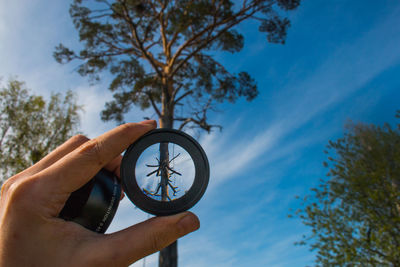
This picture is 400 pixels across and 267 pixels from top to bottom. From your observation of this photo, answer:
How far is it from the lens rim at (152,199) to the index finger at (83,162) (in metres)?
0.25

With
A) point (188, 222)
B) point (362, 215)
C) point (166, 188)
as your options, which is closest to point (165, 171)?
point (166, 188)

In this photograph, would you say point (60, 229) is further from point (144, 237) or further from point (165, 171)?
point (165, 171)

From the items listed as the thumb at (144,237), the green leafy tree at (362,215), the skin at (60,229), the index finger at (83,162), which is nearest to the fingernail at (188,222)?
the thumb at (144,237)

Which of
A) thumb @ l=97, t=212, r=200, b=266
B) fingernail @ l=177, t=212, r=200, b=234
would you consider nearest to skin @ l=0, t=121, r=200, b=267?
thumb @ l=97, t=212, r=200, b=266

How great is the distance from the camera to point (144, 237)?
4.10 feet

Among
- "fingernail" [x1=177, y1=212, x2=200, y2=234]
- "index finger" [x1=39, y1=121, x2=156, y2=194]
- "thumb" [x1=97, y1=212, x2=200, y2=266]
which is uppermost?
"index finger" [x1=39, y1=121, x2=156, y2=194]

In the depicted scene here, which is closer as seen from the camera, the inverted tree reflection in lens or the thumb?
the thumb

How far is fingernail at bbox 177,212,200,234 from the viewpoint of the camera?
1340 mm

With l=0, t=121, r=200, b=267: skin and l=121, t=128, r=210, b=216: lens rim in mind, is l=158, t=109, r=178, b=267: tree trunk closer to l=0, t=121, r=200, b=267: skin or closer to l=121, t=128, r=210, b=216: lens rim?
l=121, t=128, r=210, b=216: lens rim

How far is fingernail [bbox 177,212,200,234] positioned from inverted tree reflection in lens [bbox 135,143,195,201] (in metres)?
0.19

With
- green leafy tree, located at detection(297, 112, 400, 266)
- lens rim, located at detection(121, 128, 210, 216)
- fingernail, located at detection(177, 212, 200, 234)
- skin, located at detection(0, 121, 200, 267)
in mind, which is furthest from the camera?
green leafy tree, located at detection(297, 112, 400, 266)

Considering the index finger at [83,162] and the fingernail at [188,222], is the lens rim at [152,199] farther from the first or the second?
the index finger at [83,162]

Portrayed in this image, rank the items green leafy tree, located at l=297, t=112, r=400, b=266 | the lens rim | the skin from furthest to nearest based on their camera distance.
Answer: green leafy tree, located at l=297, t=112, r=400, b=266
the lens rim
the skin

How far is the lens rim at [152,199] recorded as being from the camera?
151 centimetres
